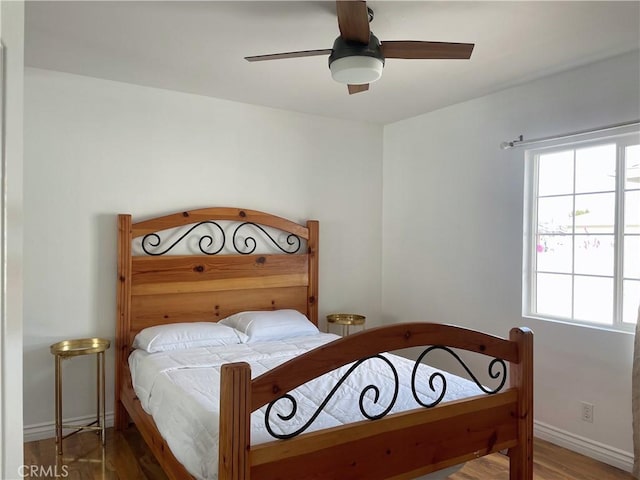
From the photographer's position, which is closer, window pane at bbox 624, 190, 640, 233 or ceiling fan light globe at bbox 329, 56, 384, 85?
ceiling fan light globe at bbox 329, 56, 384, 85

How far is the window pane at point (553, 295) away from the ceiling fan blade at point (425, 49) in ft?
5.93

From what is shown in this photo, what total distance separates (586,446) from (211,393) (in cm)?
238

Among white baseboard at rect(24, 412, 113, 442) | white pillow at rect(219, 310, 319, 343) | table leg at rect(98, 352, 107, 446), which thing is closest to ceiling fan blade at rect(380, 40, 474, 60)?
white pillow at rect(219, 310, 319, 343)

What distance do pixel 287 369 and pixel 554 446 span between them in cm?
237

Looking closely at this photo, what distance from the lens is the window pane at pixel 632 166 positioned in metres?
2.77

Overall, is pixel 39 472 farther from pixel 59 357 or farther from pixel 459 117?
pixel 459 117

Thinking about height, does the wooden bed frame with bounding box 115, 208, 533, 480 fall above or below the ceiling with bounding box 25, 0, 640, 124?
below

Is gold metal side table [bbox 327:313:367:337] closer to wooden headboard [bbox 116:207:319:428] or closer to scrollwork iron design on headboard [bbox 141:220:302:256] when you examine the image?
wooden headboard [bbox 116:207:319:428]

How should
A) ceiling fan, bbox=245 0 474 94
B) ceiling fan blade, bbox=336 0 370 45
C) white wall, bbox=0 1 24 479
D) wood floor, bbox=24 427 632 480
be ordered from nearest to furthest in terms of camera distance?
white wall, bbox=0 1 24 479
ceiling fan blade, bbox=336 0 370 45
ceiling fan, bbox=245 0 474 94
wood floor, bbox=24 427 632 480

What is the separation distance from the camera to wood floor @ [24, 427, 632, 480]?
2.62 metres

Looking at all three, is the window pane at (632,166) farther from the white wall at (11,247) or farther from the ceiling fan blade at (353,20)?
the white wall at (11,247)

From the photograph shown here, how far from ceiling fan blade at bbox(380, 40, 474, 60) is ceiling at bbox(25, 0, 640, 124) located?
0.20 meters

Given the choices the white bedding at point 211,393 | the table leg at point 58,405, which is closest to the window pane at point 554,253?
the white bedding at point 211,393

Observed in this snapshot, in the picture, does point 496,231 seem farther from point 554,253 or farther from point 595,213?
point 595,213
